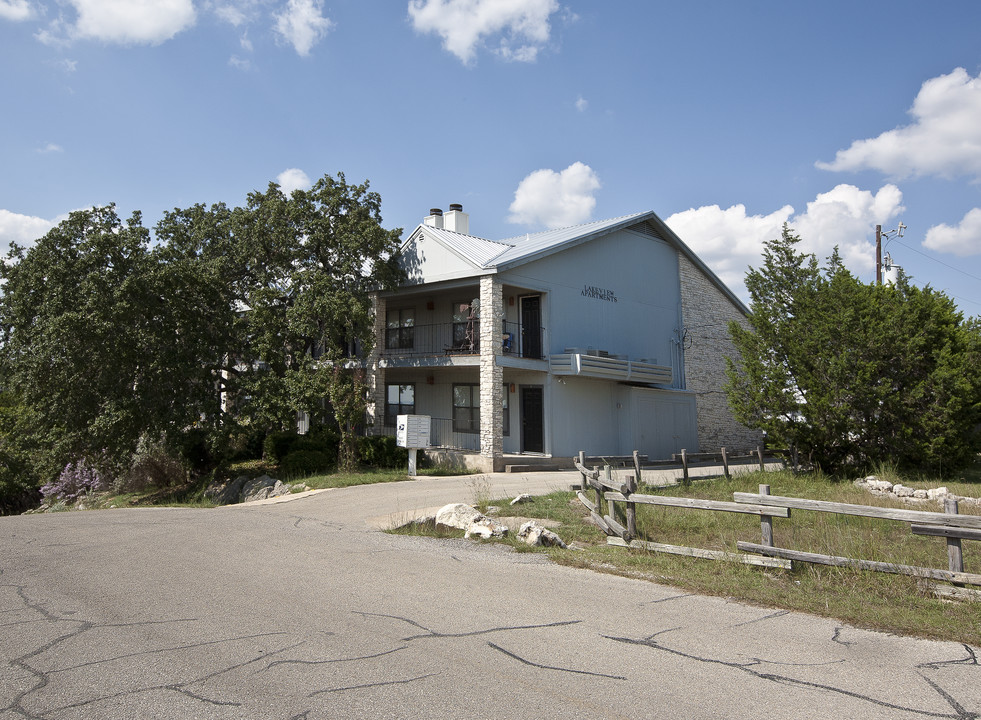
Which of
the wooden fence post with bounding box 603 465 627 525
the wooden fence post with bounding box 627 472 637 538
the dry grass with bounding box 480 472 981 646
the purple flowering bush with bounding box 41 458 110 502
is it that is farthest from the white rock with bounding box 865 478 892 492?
the purple flowering bush with bounding box 41 458 110 502

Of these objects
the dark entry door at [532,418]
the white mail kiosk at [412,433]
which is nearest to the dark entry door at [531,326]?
the dark entry door at [532,418]

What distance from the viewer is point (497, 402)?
22562mm

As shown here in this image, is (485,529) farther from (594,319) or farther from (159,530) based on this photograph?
(594,319)

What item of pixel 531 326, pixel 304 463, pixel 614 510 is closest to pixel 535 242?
pixel 531 326

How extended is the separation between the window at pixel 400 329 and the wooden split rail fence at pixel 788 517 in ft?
56.2

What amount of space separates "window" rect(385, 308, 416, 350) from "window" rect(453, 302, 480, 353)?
1.93 metres

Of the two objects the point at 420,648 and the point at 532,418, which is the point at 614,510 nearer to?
the point at 420,648

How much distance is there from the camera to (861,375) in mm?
16688

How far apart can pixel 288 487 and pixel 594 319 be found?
13.0 meters

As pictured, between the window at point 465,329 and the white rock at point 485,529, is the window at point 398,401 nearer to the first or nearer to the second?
the window at point 465,329

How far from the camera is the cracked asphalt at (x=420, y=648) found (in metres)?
4.51

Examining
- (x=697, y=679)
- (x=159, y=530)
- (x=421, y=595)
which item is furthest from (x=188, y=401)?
(x=697, y=679)

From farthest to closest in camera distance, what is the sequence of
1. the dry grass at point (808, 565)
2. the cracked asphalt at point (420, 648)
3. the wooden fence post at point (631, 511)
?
the wooden fence post at point (631, 511)
the dry grass at point (808, 565)
the cracked asphalt at point (420, 648)

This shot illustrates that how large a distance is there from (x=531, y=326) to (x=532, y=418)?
3.26 metres
